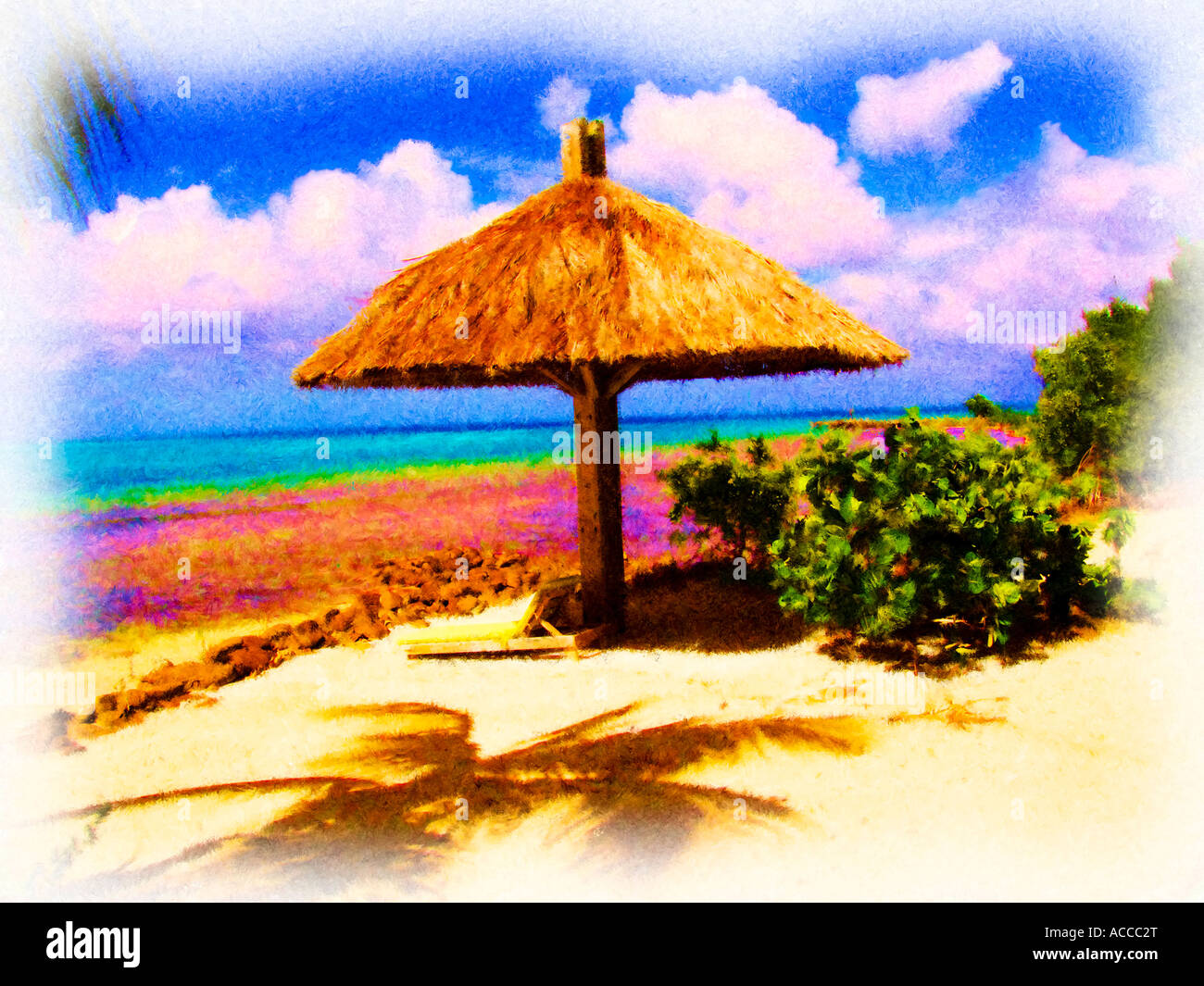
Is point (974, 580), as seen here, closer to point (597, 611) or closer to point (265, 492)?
point (597, 611)

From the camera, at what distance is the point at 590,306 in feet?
15.3

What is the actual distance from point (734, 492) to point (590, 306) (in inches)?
94.1

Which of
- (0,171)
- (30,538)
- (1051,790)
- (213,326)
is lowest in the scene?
(1051,790)

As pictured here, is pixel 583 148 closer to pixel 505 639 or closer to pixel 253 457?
pixel 505 639

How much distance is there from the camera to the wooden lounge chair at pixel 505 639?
17.2 feet

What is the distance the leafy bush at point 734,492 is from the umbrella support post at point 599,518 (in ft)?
3.28

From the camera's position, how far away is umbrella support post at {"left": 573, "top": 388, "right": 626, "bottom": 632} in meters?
5.48

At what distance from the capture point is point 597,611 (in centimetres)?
566

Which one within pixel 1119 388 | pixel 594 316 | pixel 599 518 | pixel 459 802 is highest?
pixel 594 316

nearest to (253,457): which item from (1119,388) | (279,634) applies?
(279,634)

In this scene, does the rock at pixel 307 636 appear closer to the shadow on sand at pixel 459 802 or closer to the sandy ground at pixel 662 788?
the sandy ground at pixel 662 788

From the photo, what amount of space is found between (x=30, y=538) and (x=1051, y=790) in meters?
10.2

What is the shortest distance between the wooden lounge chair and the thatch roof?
1.86 metres
